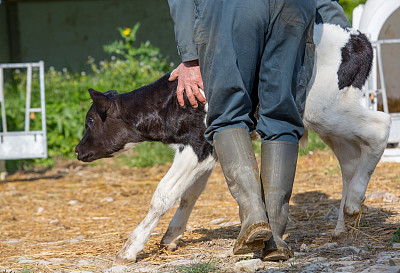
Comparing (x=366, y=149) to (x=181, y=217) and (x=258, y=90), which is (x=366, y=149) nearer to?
(x=258, y=90)

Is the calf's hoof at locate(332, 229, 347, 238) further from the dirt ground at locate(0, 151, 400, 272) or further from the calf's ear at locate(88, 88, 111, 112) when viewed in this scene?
the calf's ear at locate(88, 88, 111, 112)

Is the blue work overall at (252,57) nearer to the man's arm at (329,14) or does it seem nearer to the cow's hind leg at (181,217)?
the man's arm at (329,14)

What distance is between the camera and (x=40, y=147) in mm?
6602

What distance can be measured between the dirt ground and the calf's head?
634mm

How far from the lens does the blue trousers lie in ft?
8.63

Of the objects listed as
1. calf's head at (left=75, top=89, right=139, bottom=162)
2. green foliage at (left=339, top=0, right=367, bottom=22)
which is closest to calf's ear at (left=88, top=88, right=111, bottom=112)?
calf's head at (left=75, top=89, right=139, bottom=162)

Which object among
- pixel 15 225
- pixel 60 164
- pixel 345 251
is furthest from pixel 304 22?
pixel 60 164

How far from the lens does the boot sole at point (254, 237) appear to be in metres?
2.44

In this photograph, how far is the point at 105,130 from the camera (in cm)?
385

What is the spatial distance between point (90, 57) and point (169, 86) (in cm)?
799

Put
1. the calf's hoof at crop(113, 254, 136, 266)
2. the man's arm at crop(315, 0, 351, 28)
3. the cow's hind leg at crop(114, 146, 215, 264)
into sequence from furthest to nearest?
the man's arm at crop(315, 0, 351, 28), the cow's hind leg at crop(114, 146, 215, 264), the calf's hoof at crop(113, 254, 136, 266)

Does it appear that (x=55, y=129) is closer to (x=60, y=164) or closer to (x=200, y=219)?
(x=60, y=164)

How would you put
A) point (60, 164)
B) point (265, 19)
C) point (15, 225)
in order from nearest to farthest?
1. point (265, 19)
2. point (15, 225)
3. point (60, 164)

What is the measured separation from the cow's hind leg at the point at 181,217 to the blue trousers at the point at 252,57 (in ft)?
3.01
